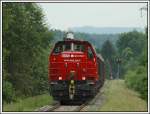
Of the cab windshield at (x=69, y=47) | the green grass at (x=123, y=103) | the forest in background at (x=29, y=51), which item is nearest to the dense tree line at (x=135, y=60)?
the forest in background at (x=29, y=51)

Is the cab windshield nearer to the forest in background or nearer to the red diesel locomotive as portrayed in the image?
the red diesel locomotive

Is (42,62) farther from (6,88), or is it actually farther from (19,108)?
(19,108)

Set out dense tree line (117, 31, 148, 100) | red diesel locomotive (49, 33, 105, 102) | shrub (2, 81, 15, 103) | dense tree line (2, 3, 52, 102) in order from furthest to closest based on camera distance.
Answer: dense tree line (2, 3, 52, 102), dense tree line (117, 31, 148, 100), shrub (2, 81, 15, 103), red diesel locomotive (49, 33, 105, 102)

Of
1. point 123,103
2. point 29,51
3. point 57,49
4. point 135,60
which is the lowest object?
point 123,103

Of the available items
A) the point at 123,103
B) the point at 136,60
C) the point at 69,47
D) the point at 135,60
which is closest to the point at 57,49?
the point at 69,47

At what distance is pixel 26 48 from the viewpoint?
39.3 metres

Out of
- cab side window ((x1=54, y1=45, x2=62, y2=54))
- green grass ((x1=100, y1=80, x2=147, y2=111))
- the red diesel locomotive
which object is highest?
cab side window ((x1=54, y1=45, x2=62, y2=54))

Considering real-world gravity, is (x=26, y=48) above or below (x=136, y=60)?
above

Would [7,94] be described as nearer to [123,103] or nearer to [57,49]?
[57,49]

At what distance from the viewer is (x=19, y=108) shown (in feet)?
70.3

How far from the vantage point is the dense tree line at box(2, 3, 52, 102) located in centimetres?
3754

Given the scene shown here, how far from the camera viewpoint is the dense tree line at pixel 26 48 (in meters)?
37.5

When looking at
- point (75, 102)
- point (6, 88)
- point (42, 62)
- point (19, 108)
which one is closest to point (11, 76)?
point (42, 62)

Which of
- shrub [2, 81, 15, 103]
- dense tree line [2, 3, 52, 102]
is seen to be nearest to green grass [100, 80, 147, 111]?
shrub [2, 81, 15, 103]
